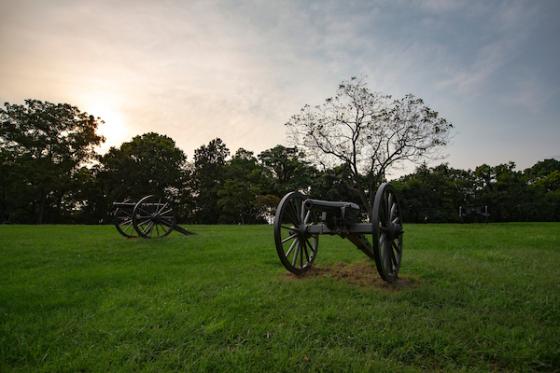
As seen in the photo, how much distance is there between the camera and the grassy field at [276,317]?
3.38 m

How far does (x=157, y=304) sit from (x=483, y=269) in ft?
21.5

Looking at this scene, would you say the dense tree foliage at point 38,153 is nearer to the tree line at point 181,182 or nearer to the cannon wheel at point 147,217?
the tree line at point 181,182

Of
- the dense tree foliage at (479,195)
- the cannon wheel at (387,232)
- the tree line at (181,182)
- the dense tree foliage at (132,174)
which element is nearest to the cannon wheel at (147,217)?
the cannon wheel at (387,232)

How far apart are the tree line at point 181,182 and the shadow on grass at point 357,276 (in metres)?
24.2

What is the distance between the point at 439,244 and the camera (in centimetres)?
1220

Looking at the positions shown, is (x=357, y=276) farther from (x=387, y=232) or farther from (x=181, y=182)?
(x=181, y=182)

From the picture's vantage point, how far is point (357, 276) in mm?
6520

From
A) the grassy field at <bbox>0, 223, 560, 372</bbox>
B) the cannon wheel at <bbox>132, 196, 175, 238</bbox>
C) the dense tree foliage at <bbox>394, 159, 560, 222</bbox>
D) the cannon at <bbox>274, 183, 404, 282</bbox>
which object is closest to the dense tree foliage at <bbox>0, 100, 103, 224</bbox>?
the cannon wheel at <bbox>132, 196, 175, 238</bbox>

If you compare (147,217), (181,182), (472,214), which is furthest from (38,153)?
(472,214)

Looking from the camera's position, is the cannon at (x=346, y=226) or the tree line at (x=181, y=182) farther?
the tree line at (x=181, y=182)

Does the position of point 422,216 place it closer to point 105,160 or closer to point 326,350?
point 105,160

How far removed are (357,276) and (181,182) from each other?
129 feet

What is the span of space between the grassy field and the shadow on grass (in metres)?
0.04

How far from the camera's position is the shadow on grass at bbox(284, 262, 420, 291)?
19.3ft
